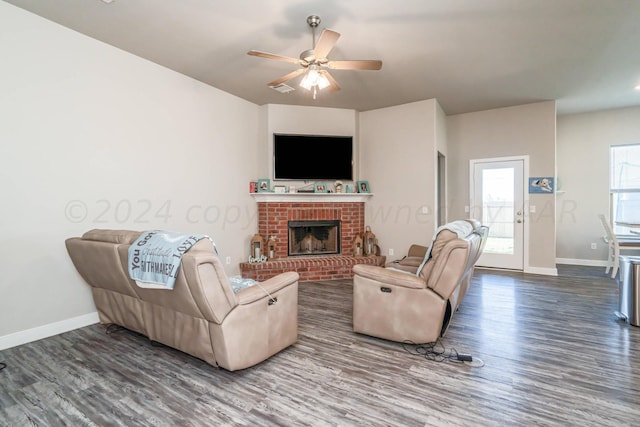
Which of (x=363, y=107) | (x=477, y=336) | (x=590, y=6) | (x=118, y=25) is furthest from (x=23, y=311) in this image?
(x=590, y=6)

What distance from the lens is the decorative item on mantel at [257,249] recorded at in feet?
15.6

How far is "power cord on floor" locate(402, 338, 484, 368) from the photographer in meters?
2.25

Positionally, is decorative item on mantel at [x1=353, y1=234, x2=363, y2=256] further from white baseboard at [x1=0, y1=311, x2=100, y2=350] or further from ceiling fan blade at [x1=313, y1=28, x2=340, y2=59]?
white baseboard at [x1=0, y1=311, x2=100, y2=350]

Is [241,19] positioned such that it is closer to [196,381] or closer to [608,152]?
[196,381]

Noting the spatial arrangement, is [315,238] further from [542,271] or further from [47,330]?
[542,271]

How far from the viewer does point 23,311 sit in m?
2.59

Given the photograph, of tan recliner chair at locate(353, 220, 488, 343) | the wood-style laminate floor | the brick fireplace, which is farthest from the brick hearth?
tan recliner chair at locate(353, 220, 488, 343)

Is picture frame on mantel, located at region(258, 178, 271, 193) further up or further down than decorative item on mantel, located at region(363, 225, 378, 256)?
further up

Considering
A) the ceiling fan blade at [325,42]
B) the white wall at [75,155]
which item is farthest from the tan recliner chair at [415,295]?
the white wall at [75,155]

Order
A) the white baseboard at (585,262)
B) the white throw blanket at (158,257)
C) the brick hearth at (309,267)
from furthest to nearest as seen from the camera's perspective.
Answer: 1. the white baseboard at (585,262)
2. the brick hearth at (309,267)
3. the white throw blanket at (158,257)

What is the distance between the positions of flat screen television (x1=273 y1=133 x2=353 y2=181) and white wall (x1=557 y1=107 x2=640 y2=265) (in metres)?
4.32

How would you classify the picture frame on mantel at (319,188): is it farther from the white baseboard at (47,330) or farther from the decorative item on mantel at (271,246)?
the white baseboard at (47,330)

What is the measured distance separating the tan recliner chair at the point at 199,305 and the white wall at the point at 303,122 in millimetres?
2862

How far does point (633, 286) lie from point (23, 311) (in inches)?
222
